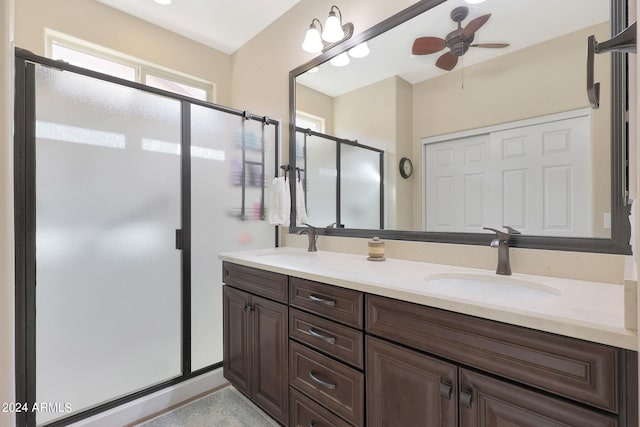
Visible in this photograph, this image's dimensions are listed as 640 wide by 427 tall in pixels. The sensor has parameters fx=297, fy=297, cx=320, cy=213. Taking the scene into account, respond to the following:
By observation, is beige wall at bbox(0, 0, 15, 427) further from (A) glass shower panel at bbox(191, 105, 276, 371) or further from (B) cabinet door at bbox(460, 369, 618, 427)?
(A) glass shower panel at bbox(191, 105, 276, 371)

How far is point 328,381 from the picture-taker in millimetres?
1215

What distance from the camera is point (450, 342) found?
2.88ft

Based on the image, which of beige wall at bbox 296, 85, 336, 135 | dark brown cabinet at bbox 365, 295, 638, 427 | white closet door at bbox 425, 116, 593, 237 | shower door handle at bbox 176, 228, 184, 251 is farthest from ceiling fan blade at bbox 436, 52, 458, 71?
shower door handle at bbox 176, 228, 184, 251

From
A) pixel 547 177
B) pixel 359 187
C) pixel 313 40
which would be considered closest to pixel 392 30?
→ pixel 313 40

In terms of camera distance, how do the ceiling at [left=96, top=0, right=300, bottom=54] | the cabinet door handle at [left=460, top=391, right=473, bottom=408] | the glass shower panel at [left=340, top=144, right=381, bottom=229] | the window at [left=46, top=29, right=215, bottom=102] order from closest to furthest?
the cabinet door handle at [left=460, top=391, right=473, bottom=408] < the glass shower panel at [left=340, top=144, right=381, bottom=229] < the window at [left=46, top=29, right=215, bottom=102] < the ceiling at [left=96, top=0, right=300, bottom=54]

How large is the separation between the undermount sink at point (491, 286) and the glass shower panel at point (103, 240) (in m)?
1.56

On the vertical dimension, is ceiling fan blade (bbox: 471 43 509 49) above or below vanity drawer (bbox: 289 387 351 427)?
above

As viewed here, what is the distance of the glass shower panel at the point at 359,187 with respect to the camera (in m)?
1.79

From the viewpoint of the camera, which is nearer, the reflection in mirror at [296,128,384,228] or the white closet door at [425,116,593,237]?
the white closet door at [425,116,593,237]

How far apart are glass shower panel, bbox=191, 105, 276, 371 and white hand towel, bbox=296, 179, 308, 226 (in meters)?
0.27

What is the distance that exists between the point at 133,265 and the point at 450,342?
1669mm

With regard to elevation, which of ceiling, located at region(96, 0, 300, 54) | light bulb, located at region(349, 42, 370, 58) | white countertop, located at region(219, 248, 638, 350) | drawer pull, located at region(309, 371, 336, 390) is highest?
ceiling, located at region(96, 0, 300, 54)

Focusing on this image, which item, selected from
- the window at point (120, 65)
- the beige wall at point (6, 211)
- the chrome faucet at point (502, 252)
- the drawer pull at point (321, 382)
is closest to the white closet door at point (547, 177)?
the chrome faucet at point (502, 252)

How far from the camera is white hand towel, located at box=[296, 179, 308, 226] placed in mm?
2209
